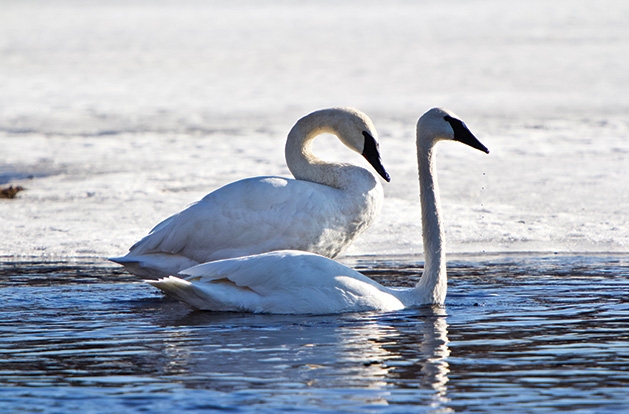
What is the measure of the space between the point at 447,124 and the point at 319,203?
3.57 feet

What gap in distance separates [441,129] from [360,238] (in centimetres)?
273

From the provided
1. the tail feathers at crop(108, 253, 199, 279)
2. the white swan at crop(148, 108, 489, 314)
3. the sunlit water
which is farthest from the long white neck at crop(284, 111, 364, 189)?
the white swan at crop(148, 108, 489, 314)

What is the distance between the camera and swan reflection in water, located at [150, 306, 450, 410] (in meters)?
4.64

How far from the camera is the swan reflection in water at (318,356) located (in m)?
4.64

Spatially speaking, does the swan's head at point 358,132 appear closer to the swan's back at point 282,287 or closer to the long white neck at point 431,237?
the long white neck at point 431,237

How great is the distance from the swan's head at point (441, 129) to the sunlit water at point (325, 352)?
1.01 meters

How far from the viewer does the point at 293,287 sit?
6.41 meters

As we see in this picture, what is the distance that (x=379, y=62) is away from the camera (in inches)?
867

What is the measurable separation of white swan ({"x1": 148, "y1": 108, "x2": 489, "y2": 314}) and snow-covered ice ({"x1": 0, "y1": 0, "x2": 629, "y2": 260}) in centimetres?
237

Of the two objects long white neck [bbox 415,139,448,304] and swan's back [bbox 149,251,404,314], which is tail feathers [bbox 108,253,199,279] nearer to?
swan's back [bbox 149,251,404,314]

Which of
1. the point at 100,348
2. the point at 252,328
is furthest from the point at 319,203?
the point at 100,348

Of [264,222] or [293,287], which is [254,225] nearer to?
[264,222]

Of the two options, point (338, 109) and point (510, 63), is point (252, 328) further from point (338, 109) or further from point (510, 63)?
point (510, 63)

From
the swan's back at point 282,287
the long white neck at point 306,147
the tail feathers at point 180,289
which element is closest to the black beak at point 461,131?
the swan's back at point 282,287
